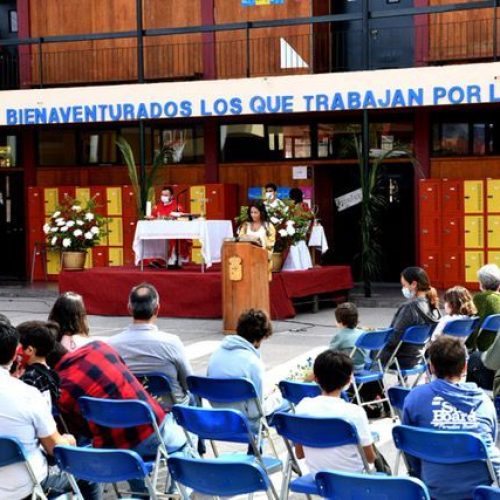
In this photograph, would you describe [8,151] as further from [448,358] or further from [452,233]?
[448,358]

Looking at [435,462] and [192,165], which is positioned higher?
[192,165]

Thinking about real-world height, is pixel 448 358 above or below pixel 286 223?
below

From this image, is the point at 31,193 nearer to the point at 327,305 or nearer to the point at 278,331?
the point at 327,305

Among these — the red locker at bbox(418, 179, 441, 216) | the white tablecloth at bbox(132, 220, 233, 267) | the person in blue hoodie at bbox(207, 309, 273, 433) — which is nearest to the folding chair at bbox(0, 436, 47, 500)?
the person in blue hoodie at bbox(207, 309, 273, 433)

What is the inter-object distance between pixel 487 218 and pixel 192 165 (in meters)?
6.17

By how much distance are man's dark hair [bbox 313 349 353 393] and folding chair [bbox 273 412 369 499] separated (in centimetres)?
26

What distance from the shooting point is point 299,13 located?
21516mm

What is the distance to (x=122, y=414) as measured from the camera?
21.3 feet

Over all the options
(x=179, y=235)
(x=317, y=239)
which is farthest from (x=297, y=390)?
(x=317, y=239)

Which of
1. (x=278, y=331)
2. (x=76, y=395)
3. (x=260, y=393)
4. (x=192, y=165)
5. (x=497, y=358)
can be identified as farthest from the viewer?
(x=192, y=165)

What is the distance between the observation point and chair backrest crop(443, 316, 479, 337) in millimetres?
9570

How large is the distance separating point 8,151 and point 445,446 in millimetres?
20198

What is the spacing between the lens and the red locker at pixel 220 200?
21.9 m

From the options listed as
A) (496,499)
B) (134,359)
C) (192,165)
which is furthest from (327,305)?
(496,499)
